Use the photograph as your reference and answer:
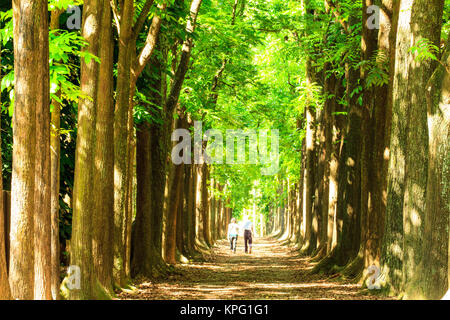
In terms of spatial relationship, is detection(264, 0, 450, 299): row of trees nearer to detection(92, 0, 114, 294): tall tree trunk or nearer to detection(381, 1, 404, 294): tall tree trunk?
detection(381, 1, 404, 294): tall tree trunk

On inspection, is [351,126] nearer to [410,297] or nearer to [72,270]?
[410,297]

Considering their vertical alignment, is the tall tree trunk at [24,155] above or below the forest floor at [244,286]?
above

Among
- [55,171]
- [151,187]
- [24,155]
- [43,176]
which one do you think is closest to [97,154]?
[55,171]

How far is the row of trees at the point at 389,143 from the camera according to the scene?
11.2 metres

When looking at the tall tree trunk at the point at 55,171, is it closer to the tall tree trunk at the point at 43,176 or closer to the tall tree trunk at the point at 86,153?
the tall tree trunk at the point at 86,153

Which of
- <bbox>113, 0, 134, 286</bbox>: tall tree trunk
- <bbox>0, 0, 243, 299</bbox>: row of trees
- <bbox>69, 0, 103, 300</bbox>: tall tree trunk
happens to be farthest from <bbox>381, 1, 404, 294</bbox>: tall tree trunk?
<bbox>69, 0, 103, 300</bbox>: tall tree trunk

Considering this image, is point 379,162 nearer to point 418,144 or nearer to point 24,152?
point 418,144

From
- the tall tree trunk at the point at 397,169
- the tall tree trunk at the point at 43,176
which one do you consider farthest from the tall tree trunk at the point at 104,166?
the tall tree trunk at the point at 397,169

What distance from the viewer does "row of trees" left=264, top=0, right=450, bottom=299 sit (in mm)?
11172

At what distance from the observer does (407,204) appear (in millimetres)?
12727

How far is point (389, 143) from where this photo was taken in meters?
16.4

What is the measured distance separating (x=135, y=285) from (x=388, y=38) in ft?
29.2
